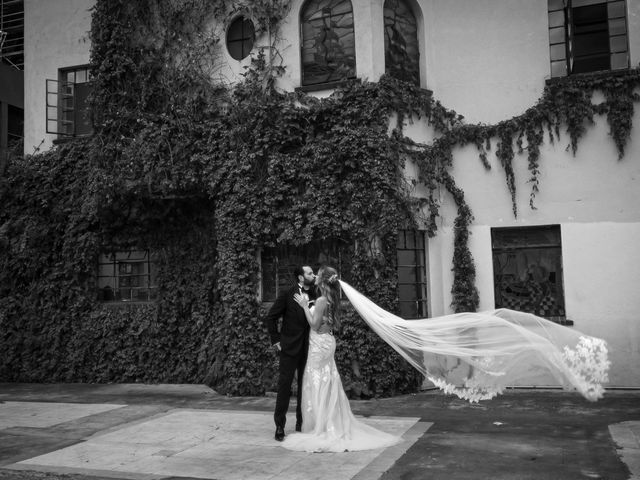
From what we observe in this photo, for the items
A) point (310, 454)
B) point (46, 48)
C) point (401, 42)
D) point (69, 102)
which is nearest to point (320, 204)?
point (401, 42)

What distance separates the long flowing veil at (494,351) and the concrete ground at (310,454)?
76cm

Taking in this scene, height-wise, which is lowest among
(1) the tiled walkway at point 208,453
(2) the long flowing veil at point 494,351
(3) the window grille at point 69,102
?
(1) the tiled walkway at point 208,453

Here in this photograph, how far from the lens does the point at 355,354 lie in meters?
11.3

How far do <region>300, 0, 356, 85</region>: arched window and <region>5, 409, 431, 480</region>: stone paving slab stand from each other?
6.32m

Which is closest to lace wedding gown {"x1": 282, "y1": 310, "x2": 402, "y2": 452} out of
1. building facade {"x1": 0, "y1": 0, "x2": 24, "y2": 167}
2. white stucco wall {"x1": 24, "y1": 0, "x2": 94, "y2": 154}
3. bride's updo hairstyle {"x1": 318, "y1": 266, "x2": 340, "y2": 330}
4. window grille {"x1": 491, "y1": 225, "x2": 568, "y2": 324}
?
bride's updo hairstyle {"x1": 318, "y1": 266, "x2": 340, "y2": 330}

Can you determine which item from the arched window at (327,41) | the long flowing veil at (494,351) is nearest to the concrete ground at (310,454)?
the long flowing veil at (494,351)

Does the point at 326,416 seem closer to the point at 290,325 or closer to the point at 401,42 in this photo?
the point at 290,325

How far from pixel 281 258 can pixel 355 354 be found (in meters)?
2.33

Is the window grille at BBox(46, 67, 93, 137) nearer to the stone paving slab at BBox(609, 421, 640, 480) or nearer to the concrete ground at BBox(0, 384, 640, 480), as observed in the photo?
the concrete ground at BBox(0, 384, 640, 480)

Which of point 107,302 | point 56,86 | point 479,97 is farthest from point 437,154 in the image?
point 56,86

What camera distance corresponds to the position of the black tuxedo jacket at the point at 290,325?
8.56 m

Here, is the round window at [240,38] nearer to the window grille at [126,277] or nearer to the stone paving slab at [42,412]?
the window grille at [126,277]

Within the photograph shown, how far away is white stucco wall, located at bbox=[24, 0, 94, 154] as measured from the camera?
15.1 metres

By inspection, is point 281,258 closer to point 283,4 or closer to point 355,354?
point 355,354
